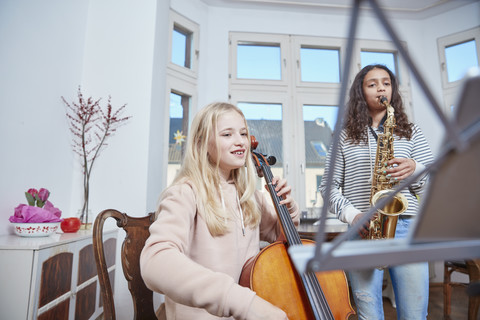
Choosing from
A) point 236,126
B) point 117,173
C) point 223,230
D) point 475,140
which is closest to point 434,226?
point 475,140

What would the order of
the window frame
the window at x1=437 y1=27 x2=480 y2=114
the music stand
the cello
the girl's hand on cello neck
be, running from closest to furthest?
1. the music stand
2. the girl's hand on cello neck
3. the cello
4. the window frame
5. the window at x1=437 y1=27 x2=480 y2=114

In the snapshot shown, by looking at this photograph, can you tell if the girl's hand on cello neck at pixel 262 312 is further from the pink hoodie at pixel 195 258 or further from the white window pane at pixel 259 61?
the white window pane at pixel 259 61

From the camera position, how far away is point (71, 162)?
2418mm

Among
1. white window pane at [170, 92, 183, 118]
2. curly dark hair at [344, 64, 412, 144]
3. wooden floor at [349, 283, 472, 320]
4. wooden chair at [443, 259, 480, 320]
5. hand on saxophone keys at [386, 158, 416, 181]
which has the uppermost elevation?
white window pane at [170, 92, 183, 118]

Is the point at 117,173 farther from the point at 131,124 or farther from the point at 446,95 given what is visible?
the point at 446,95

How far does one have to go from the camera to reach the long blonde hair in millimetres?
1121

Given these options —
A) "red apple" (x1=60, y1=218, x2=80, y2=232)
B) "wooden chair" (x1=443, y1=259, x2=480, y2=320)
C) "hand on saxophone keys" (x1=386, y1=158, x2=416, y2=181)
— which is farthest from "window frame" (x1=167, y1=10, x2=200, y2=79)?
"wooden chair" (x1=443, y1=259, x2=480, y2=320)

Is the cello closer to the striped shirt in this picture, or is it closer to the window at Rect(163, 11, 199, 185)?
the striped shirt

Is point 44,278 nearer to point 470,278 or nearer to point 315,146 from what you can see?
point 470,278

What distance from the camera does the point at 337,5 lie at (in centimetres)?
382

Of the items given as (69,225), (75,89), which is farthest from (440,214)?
(75,89)

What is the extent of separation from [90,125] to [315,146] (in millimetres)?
2462

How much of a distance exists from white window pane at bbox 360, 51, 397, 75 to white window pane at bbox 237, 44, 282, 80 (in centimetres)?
113

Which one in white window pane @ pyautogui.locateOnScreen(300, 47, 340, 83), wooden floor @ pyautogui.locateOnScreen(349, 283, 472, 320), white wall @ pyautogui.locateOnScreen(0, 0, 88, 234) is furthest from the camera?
white window pane @ pyautogui.locateOnScreen(300, 47, 340, 83)
